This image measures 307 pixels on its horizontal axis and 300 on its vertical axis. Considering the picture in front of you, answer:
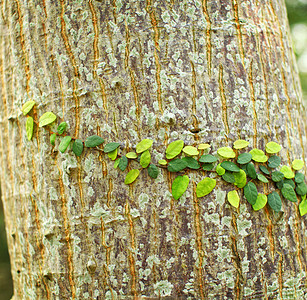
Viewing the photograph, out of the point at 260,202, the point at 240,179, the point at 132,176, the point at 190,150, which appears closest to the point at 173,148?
the point at 190,150

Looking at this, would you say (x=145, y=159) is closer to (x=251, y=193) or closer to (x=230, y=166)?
(x=230, y=166)

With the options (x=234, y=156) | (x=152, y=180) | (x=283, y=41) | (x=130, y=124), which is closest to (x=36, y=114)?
(x=130, y=124)

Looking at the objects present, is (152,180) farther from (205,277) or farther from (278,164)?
(278,164)

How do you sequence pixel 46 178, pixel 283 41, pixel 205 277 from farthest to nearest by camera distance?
pixel 283 41, pixel 46 178, pixel 205 277

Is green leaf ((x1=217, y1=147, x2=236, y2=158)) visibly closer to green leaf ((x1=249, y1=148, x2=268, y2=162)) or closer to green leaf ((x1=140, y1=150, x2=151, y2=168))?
green leaf ((x1=249, y1=148, x2=268, y2=162))

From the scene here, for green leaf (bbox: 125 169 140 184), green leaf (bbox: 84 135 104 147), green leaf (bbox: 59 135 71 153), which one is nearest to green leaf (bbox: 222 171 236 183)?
green leaf (bbox: 125 169 140 184)

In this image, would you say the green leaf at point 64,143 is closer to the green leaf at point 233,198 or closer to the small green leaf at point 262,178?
the green leaf at point 233,198

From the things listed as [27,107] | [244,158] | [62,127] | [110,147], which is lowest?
[244,158]

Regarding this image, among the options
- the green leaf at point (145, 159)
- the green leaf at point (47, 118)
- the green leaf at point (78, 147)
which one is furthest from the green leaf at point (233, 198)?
the green leaf at point (47, 118)
